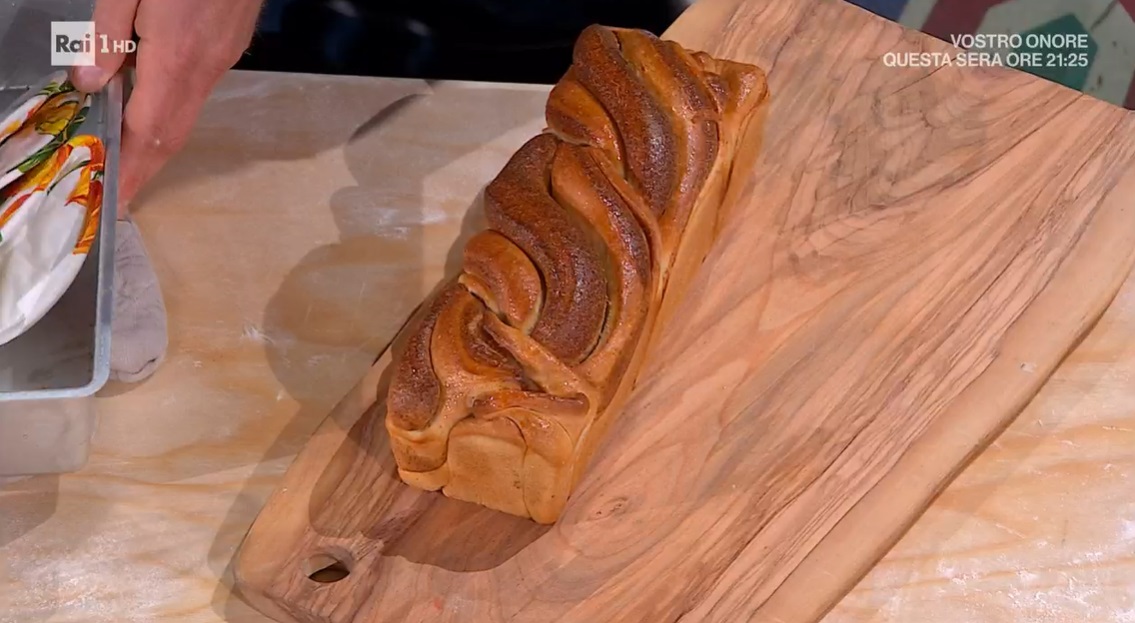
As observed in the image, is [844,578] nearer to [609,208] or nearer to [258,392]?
[609,208]

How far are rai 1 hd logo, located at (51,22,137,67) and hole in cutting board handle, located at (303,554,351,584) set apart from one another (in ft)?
2.35

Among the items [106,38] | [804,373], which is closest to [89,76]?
[106,38]

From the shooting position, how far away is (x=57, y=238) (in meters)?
1.34

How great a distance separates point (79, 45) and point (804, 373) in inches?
41.8

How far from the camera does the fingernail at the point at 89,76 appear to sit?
4.87 feet

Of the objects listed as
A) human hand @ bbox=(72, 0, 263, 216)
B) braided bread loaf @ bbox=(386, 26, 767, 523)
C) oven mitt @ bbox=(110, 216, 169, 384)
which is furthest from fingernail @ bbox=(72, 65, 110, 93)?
braided bread loaf @ bbox=(386, 26, 767, 523)

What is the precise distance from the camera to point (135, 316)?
1.56 meters

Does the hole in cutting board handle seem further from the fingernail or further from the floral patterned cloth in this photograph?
the fingernail

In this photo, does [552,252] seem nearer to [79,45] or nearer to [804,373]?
[804,373]

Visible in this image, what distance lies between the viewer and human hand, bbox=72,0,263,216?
147cm

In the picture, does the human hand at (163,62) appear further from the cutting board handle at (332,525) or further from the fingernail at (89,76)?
the cutting board handle at (332,525)

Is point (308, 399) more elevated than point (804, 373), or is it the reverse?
point (804, 373)

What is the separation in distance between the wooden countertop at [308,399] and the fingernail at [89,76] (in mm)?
275

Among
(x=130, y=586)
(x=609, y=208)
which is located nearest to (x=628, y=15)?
(x=609, y=208)
